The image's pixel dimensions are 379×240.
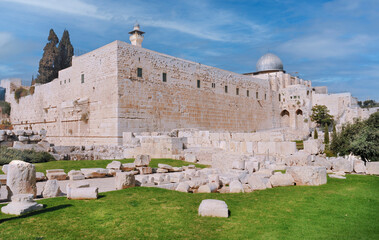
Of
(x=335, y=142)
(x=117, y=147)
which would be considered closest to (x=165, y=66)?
(x=117, y=147)

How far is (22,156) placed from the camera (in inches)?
434

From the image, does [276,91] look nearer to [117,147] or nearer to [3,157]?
[117,147]

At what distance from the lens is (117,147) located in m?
16.0

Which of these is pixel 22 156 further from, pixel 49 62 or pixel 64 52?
pixel 64 52

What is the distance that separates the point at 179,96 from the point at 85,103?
643 centimetres

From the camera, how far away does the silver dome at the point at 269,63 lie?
38.7 metres

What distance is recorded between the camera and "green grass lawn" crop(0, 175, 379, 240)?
3785mm

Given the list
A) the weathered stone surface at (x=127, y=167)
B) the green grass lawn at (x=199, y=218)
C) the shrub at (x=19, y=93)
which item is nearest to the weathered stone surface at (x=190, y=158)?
the weathered stone surface at (x=127, y=167)

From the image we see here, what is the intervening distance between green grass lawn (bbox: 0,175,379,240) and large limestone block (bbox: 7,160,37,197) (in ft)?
2.24

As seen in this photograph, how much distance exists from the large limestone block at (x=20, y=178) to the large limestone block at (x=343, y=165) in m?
8.18

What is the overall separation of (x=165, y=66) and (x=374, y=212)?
56.8ft

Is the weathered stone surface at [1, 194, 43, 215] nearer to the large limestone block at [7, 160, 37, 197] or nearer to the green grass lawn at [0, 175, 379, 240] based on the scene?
the green grass lawn at [0, 175, 379, 240]

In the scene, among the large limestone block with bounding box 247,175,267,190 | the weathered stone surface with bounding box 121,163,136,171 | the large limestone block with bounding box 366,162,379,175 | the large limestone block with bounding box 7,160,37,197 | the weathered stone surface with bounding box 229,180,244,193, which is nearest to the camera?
the large limestone block with bounding box 7,160,37,197

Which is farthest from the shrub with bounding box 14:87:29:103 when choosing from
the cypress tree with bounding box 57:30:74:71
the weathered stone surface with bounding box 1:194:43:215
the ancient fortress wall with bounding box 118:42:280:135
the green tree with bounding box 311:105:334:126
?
the green tree with bounding box 311:105:334:126
